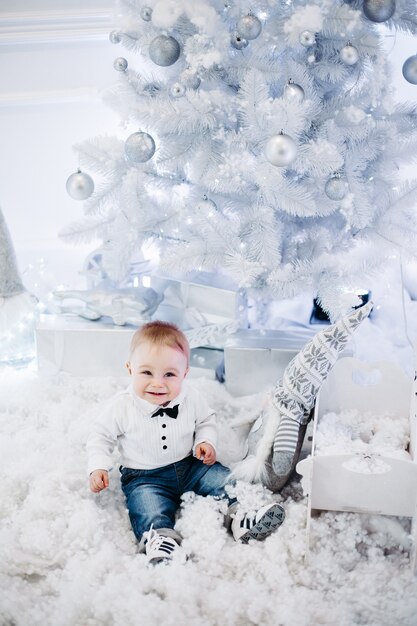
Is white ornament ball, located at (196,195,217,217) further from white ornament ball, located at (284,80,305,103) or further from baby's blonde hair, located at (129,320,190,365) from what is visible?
baby's blonde hair, located at (129,320,190,365)

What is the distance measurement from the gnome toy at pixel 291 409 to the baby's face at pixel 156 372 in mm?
207

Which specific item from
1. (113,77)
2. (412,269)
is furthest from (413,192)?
(113,77)

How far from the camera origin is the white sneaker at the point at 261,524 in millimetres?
1100

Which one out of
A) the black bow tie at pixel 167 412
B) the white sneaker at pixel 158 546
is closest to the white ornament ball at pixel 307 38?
the black bow tie at pixel 167 412

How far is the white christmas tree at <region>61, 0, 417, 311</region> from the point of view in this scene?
4.58 ft

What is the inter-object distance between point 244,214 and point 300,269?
199 mm

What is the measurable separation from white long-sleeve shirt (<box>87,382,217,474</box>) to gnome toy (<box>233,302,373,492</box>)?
0.10 metres

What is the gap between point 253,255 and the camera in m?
1.56

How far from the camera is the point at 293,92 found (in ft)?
4.46

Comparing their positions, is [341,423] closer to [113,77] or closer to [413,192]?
[413,192]

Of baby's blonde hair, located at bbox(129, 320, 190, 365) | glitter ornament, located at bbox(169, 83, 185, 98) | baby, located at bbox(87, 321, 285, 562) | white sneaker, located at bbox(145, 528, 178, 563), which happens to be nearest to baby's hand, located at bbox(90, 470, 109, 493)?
baby, located at bbox(87, 321, 285, 562)

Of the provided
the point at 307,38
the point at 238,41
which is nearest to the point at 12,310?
the point at 238,41

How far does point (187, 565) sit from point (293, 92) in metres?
0.99

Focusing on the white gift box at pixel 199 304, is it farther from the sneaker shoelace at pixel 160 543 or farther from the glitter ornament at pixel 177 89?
the sneaker shoelace at pixel 160 543
